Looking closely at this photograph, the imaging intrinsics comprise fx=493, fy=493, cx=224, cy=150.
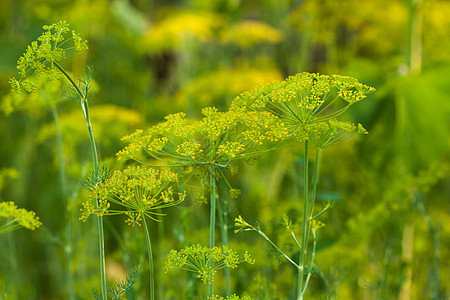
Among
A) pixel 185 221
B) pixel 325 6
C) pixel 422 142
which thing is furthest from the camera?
pixel 325 6

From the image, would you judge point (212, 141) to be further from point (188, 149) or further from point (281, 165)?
point (281, 165)

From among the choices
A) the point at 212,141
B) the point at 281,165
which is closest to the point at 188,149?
Answer: the point at 212,141

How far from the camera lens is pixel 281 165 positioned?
1.46 meters

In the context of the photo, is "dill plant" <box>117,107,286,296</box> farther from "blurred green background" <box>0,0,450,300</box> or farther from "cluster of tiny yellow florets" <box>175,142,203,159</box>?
"blurred green background" <box>0,0,450,300</box>

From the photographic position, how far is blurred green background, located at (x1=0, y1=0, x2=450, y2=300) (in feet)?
2.54

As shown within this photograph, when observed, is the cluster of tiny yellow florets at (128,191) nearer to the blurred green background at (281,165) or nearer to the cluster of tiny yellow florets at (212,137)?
the cluster of tiny yellow florets at (212,137)

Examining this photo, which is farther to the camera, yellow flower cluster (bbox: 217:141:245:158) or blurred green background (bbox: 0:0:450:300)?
blurred green background (bbox: 0:0:450:300)

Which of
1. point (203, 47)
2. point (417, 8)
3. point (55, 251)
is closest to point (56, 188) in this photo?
point (55, 251)

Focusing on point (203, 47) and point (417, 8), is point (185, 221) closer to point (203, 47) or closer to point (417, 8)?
point (417, 8)

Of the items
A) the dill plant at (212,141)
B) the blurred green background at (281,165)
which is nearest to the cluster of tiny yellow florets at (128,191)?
the dill plant at (212,141)

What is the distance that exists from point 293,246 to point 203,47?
2.02 meters

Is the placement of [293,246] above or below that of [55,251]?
below

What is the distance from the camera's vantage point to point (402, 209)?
2.66 ft

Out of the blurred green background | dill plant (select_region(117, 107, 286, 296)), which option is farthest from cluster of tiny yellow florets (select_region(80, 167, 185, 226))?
the blurred green background
